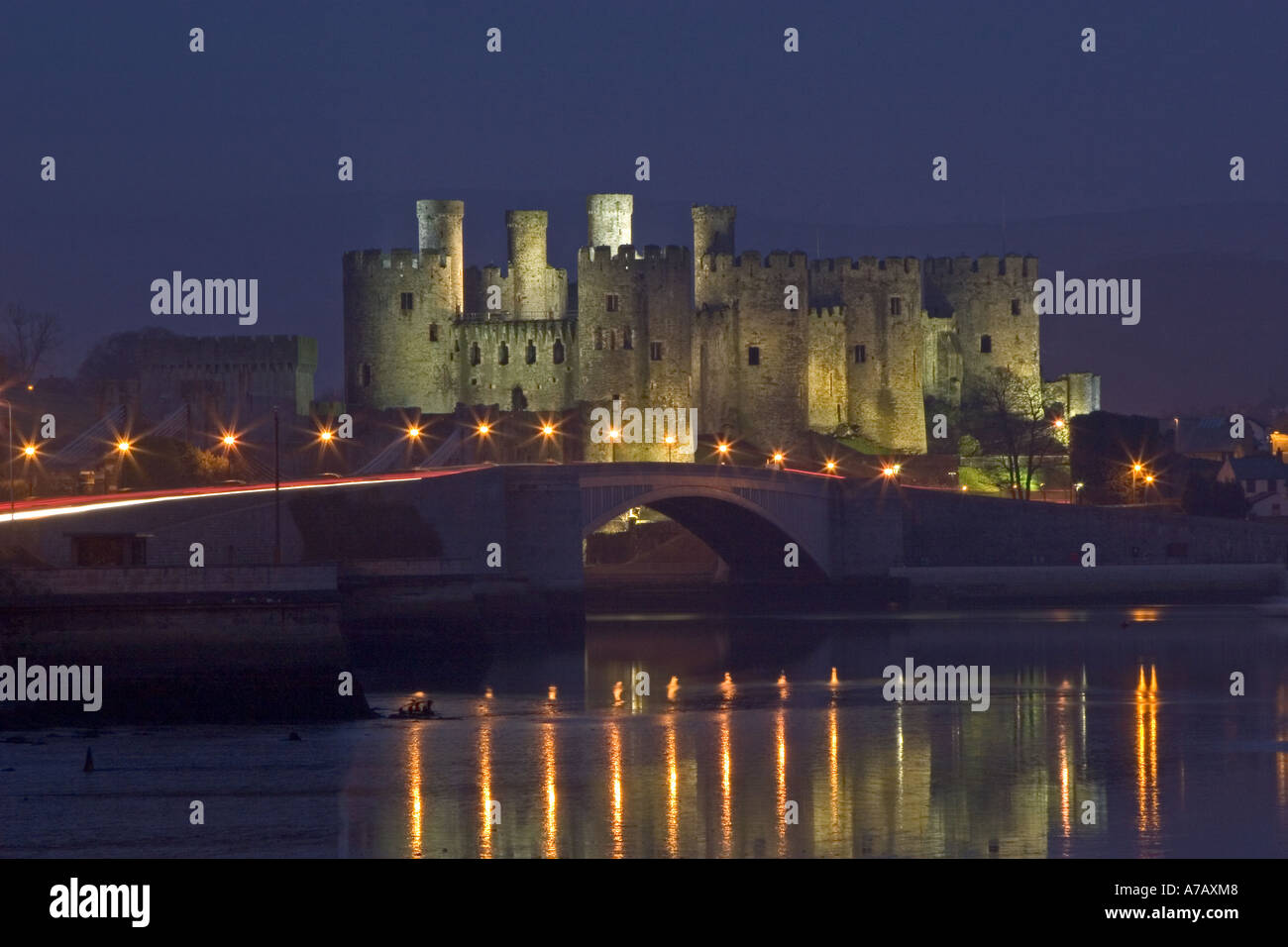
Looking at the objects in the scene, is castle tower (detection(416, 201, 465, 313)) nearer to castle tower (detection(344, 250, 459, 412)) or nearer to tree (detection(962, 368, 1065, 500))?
castle tower (detection(344, 250, 459, 412))

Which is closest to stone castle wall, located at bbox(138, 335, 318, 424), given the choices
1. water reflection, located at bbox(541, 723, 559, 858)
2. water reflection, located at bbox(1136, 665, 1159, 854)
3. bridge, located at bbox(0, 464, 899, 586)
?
bridge, located at bbox(0, 464, 899, 586)

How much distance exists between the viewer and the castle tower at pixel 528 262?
223 feet

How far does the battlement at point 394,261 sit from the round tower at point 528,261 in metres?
2.55

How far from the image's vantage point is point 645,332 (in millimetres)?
63344

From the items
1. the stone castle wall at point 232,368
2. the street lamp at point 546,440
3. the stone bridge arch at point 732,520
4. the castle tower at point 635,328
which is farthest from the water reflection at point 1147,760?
the stone castle wall at point 232,368

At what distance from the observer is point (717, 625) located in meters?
49.4

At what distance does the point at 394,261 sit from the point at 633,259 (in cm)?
685

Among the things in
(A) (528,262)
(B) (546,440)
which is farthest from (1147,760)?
(A) (528,262)

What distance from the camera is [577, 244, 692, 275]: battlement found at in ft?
208

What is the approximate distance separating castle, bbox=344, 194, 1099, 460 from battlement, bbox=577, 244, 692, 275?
37 mm

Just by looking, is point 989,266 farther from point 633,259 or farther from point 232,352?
point 232,352
